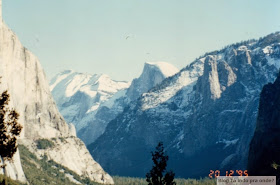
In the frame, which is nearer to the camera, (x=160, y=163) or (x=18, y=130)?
(x=18, y=130)

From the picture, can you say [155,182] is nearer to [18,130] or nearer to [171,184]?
[171,184]

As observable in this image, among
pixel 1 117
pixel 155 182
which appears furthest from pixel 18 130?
pixel 155 182

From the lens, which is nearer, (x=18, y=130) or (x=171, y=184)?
(x=18, y=130)

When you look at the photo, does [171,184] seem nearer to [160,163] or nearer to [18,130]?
[160,163]

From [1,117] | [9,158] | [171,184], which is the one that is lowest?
[171,184]

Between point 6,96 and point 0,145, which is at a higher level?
point 6,96

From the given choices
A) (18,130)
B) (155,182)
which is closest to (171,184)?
(155,182)

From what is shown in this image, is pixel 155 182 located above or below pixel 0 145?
below
